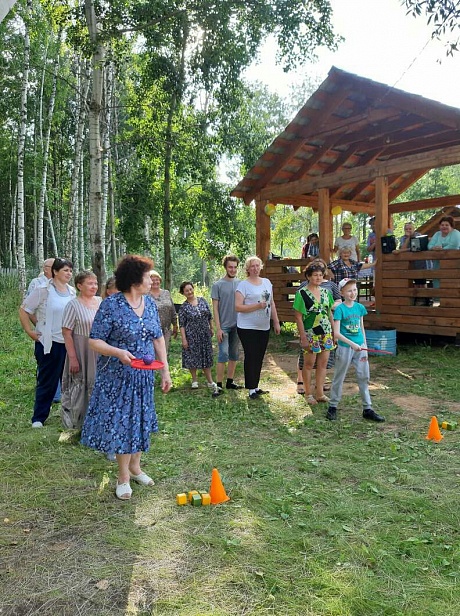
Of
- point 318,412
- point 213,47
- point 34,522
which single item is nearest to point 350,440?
point 318,412

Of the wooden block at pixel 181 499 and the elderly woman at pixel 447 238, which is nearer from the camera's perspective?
the wooden block at pixel 181 499

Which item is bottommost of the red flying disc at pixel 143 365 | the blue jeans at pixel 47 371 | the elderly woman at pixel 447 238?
the blue jeans at pixel 47 371

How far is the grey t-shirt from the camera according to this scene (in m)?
7.06

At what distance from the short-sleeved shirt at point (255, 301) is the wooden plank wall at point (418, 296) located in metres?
4.37

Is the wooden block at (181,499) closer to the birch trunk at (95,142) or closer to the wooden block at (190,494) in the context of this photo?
the wooden block at (190,494)

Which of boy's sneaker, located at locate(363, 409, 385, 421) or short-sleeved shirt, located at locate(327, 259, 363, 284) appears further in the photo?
short-sleeved shirt, located at locate(327, 259, 363, 284)

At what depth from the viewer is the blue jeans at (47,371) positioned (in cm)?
557

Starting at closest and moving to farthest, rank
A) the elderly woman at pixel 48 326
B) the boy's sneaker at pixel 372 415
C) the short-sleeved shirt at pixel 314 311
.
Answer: the elderly woman at pixel 48 326 < the boy's sneaker at pixel 372 415 < the short-sleeved shirt at pixel 314 311

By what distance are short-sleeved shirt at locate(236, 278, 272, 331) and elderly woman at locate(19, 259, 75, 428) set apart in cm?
211

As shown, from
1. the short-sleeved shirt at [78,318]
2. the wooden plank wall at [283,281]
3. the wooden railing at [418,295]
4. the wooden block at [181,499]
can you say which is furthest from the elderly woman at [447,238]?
the wooden block at [181,499]

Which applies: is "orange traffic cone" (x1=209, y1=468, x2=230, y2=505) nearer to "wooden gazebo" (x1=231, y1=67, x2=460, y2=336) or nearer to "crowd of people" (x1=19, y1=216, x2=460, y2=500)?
"crowd of people" (x1=19, y1=216, x2=460, y2=500)

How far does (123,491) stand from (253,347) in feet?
10.4

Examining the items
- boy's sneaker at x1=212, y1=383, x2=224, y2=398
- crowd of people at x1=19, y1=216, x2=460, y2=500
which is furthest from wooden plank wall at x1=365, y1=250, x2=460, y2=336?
boy's sneaker at x1=212, y1=383, x2=224, y2=398

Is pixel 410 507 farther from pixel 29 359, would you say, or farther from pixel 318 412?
pixel 29 359
